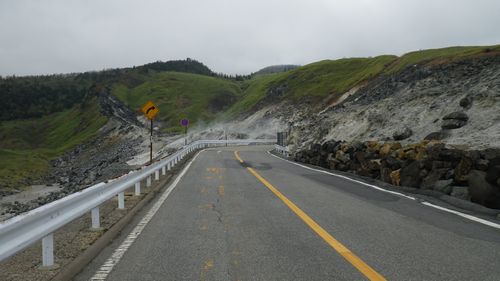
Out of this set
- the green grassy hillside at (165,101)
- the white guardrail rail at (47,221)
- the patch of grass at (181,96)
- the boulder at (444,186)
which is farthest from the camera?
the patch of grass at (181,96)

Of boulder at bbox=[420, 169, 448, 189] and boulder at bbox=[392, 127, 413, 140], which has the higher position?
boulder at bbox=[392, 127, 413, 140]

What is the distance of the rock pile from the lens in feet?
29.9

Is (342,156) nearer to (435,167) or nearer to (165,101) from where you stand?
(435,167)

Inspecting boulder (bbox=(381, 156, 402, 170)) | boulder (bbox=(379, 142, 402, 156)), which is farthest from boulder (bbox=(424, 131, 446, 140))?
boulder (bbox=(381, 156, 402, 170))

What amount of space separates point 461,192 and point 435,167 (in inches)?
56.4

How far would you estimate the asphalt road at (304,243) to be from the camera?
16.9 feet

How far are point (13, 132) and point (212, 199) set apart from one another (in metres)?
163

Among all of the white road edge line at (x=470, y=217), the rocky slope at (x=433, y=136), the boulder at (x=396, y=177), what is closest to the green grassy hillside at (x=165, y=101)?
the rocky slope at (x=433, y=136)

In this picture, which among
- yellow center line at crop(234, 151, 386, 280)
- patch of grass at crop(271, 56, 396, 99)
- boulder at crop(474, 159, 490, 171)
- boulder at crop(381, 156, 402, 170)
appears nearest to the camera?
yellow center line at crop(234, 151, 386, 280)

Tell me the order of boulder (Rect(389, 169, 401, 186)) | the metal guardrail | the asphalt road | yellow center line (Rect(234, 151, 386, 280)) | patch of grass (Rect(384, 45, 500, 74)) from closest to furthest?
yellow center line (Rect(234, 151, 386, 280))
the asphalt road
boulder (Rect(389, 169, 401, 186))
the metal guardrail
patch of grass (Rect(384, 45, 500, 74))

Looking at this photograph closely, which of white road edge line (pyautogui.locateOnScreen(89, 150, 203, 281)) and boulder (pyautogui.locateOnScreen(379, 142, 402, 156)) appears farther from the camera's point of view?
boulder (pyautogui.locateOnScreen(379, 142, 402, 156))

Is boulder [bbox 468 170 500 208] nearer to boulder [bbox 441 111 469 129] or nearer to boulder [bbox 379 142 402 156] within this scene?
boulder [bbox 379 142 402 156]

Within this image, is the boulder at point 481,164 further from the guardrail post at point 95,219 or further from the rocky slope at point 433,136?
the guardrail post at point 95,219

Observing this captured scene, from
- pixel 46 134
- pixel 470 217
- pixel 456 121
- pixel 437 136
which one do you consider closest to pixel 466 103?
pixel 456 121
